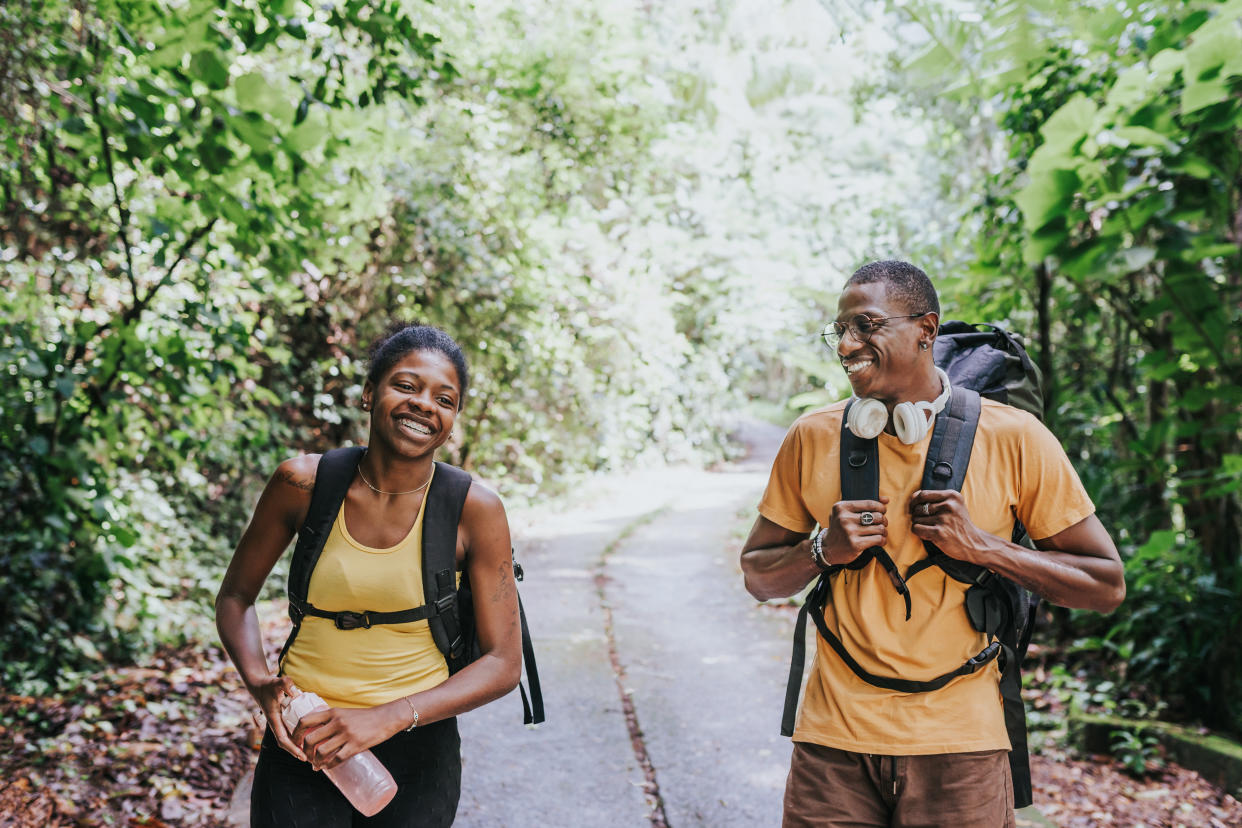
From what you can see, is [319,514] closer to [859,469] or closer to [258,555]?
[258,555]

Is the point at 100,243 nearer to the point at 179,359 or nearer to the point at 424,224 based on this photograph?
the point at 179,359

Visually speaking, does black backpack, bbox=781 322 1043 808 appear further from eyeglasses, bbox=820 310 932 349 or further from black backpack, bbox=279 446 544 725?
black backpack, bbox=279 446 544 725

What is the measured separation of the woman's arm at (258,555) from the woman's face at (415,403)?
238 mm

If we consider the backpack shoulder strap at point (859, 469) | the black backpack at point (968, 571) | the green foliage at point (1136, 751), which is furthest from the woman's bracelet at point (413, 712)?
the green foliage at point (1136, 751)

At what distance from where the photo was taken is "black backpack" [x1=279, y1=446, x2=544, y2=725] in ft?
8.20

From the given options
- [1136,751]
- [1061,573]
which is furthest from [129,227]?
[1136,751]

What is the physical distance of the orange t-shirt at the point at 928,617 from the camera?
2408 mm

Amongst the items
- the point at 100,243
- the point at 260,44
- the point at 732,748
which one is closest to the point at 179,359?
the point at 260,44

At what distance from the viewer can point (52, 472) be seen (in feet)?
19.1

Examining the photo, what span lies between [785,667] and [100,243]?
651 centimetres

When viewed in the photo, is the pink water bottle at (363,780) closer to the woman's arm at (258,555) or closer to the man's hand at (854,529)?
the woman's arm at (258,555)

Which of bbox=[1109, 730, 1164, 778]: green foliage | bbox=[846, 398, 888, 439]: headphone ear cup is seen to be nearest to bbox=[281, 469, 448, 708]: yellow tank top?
bbox=[846, 398, 888, 439]: headphone ear cup

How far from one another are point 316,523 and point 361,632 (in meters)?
0.31

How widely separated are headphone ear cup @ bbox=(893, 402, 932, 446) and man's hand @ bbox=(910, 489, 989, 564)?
0.16 metres
